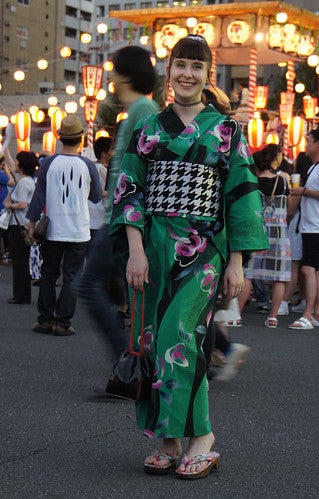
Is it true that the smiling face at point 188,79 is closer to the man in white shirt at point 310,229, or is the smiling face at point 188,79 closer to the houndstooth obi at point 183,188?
the houndstooth obi at point 183,188

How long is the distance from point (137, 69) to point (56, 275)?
2930 millimetres

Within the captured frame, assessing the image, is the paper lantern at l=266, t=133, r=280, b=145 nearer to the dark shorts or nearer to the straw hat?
the dark shorts

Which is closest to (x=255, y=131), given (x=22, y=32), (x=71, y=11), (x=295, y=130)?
(x=295, y=130)

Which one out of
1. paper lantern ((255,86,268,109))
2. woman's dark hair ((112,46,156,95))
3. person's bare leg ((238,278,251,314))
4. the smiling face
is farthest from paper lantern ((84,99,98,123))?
the smiling face

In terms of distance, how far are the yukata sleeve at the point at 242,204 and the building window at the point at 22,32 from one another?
63.3 meters

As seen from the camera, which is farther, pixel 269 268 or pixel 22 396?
pixel 269 268

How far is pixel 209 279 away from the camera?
3.70 metres

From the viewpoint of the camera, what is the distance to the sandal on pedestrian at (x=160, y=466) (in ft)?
12.1

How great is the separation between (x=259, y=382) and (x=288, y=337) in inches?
89.8

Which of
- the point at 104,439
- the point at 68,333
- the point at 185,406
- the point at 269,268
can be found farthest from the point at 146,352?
the point at 269,268

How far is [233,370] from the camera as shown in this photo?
5.28 meters

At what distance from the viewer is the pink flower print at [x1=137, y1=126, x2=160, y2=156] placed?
368 cm

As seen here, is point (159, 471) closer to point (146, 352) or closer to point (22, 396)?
point (146, 352)

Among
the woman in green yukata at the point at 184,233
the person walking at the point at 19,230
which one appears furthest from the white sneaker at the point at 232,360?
the person walking at the point at 19,230
